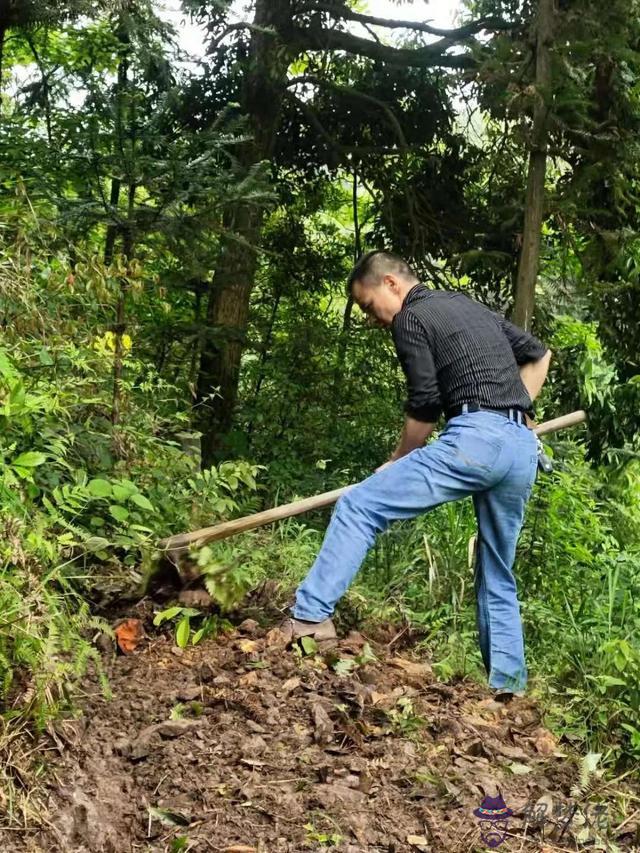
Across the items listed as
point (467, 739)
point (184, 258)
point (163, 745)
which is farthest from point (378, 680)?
point (184, 258)

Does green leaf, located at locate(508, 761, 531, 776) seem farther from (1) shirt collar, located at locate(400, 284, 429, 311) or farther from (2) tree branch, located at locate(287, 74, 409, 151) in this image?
(2) tree branch, located at locate(287, 74, 409, 151)

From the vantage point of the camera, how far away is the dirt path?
261cm

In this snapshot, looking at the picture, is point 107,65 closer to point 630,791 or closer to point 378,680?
point 378,680

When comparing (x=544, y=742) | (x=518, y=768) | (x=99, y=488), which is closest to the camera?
(x=518, y=768)

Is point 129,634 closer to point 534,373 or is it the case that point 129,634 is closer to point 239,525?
point 239,525

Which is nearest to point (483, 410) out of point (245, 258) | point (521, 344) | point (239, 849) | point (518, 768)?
point (521, 344)

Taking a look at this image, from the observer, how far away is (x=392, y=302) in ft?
13.3

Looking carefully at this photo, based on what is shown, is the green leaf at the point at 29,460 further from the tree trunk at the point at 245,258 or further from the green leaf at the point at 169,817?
the tree trunk at the point at 245,258

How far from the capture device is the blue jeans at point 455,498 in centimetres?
372

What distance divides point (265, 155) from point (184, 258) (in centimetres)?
394

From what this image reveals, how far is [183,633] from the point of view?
3.79 metres

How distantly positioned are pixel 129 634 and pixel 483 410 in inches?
70.3

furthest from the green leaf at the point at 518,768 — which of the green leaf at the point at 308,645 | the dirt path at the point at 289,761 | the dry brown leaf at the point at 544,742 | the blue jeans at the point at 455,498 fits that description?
the green leaf at the point at 308,645

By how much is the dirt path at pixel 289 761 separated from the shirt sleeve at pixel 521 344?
1575 mm
